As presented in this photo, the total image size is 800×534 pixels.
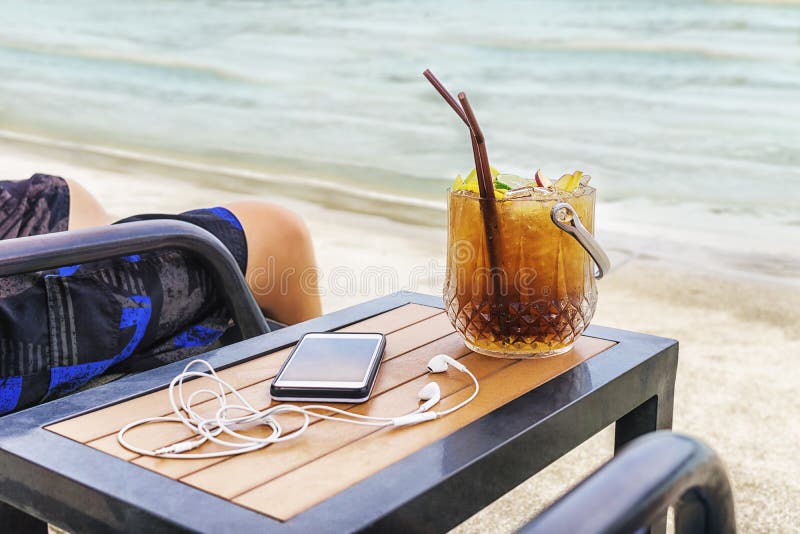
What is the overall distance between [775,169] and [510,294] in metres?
6.91

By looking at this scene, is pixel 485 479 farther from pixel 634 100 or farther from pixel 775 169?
pixel 634 100

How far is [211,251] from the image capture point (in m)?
1.34

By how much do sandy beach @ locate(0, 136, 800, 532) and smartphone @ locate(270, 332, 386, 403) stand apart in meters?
0.62

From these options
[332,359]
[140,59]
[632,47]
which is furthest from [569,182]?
[140,59]

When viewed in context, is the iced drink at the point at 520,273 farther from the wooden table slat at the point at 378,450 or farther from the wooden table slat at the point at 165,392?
the wooden table slat at the point at 165,392

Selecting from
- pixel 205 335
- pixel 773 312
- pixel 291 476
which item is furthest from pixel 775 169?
pixel 291 476

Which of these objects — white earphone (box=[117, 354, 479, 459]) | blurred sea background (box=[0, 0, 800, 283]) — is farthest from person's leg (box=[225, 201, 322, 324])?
blurred sea background (box=[0, 0, 800, 283])

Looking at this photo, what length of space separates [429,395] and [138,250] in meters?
0.55

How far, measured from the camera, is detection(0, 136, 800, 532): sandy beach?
5.38 ft

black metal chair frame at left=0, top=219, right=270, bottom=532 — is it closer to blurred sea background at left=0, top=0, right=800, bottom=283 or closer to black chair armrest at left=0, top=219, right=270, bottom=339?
black chair armrest at left=0, top=219, right=270, bottom=339

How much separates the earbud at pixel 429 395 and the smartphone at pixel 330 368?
57mm

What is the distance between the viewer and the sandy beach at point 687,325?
164 cm

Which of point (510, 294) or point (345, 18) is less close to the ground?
point (345, 18)

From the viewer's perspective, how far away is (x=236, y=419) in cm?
84
